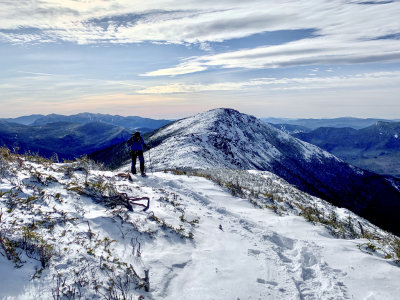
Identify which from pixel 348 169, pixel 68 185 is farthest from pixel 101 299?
pixel 348 169

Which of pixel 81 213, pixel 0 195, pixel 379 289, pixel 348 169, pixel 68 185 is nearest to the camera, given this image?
pixel 379 289

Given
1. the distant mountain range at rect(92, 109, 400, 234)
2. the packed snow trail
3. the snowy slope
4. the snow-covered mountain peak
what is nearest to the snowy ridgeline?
the packed snow trail

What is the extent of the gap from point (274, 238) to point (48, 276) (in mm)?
5468

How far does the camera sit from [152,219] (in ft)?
22.5

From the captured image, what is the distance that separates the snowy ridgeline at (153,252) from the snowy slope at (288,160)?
4911 centimetres

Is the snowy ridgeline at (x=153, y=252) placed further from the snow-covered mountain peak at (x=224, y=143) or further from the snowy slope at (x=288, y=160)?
the snowy slope at (x=288, y=160)

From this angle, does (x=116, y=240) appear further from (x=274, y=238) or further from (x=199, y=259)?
(x=274, y=238)

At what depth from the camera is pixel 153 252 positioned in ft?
17.8

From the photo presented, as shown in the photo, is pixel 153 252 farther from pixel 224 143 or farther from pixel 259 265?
pixel 224 143

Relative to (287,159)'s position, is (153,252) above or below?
above

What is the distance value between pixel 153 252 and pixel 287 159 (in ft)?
332

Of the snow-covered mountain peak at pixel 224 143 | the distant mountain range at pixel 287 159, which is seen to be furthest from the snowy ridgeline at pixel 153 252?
the distant mountain range at pixel 287 159

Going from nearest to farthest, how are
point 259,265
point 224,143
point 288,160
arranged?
point 259,265, point 224,143, point 288,160

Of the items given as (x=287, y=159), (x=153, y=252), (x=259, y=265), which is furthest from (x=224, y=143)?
(x=153, y=252)
